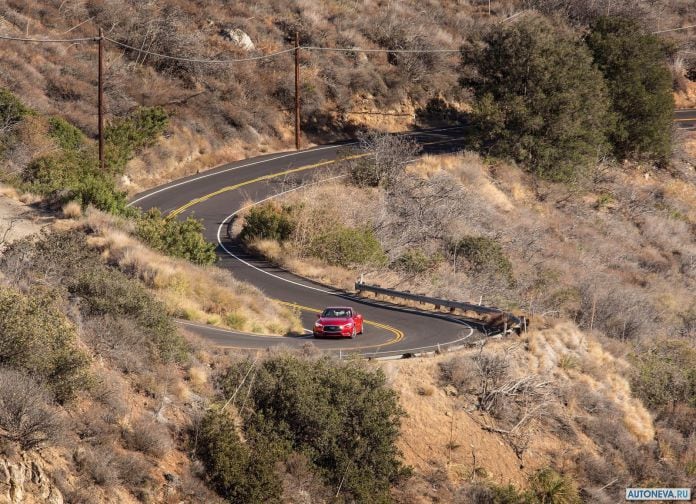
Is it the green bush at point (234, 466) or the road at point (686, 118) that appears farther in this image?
the road at point (686, 118)

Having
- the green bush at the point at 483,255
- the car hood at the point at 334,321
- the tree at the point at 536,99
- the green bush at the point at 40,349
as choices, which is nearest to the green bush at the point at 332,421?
the green bush at the point at 40,349

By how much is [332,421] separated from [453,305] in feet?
39.5

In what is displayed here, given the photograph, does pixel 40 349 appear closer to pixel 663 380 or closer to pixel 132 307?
pixel 132 307

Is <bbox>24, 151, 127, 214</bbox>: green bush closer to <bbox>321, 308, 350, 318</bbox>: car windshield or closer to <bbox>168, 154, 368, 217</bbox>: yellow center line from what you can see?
<bbox>168, 154, 368, 217</bbox>: yellow center line

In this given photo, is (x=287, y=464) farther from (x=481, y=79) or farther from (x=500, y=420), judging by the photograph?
(x=481, y=79)

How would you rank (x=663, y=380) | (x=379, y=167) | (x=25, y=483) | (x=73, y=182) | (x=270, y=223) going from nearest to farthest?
(x=25, y=483)
(x=663, y=380)
(x=73, y=182)
(x=270, y=223)
(x=379, y=167)

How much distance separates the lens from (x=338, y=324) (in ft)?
95.6

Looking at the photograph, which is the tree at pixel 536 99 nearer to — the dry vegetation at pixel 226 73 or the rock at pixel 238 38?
the dry vegetation at pixel 226 73

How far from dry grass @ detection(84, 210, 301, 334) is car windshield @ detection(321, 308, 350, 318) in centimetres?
133

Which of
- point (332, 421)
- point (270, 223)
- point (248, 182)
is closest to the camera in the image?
point (332, 421)

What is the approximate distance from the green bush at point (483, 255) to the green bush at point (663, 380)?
954 cm

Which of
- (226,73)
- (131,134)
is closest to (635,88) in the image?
(226,73)

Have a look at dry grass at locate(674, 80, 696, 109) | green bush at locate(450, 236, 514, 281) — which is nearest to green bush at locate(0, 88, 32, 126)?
green bush at locate(450, 236, 514, 281)

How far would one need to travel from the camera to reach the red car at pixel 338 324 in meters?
29.1
